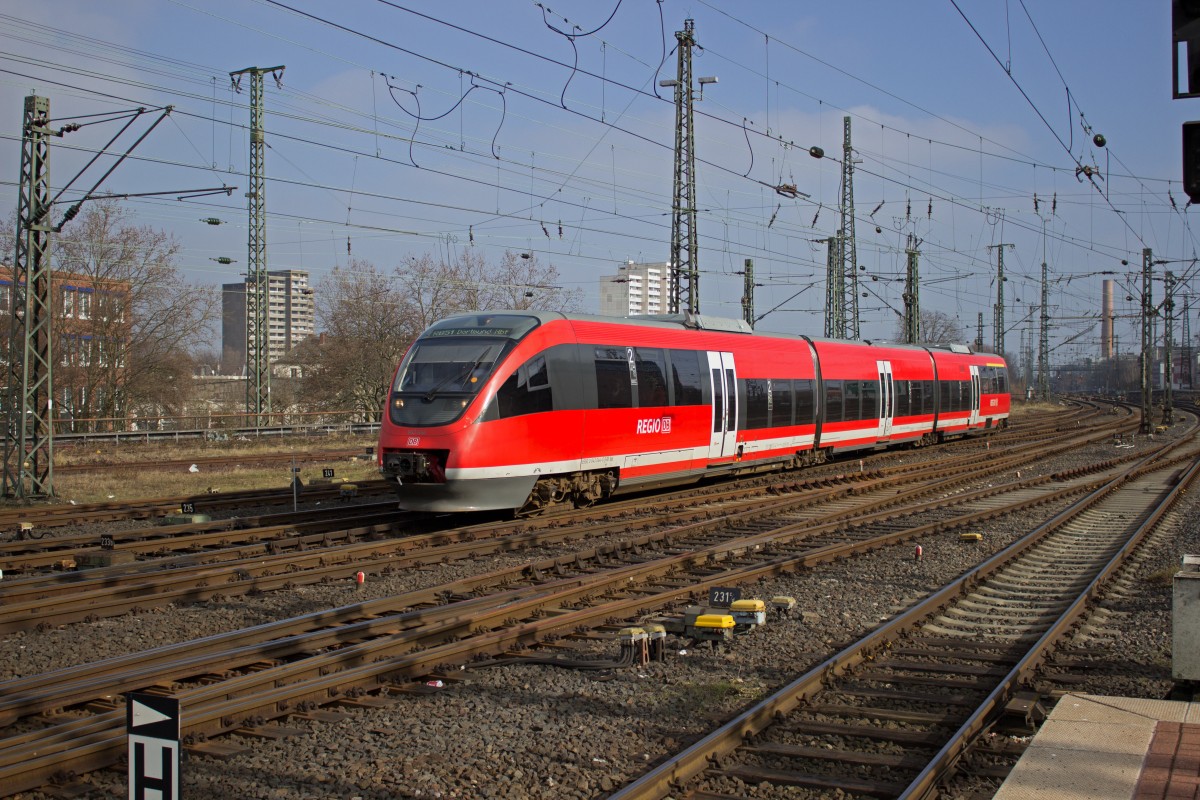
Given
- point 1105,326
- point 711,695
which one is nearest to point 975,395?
point 711,695

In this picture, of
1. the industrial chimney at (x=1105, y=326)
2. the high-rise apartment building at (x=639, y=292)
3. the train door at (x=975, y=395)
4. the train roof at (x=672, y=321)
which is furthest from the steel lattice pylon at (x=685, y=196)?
the high-rise apartment building at (x=639, y=292)

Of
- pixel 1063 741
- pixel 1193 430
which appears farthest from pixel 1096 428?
pixel 1063 741

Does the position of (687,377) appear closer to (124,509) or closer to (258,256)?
(124,509)

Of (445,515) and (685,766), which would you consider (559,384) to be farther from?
(685,766)

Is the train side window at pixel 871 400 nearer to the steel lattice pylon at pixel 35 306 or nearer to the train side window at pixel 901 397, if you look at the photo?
the train side window at pixel 901 397

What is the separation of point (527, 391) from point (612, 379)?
7.10 ft

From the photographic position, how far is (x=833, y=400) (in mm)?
24922

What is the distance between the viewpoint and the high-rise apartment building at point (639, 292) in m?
91.8

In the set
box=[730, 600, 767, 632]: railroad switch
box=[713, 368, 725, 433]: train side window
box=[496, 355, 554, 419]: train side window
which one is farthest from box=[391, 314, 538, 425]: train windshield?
box=[730, 600, 767, 632]: railroad switch

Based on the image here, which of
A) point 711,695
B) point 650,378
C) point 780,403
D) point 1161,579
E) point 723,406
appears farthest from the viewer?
point 780,403

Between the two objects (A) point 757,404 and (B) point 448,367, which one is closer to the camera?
(B) point 448,367

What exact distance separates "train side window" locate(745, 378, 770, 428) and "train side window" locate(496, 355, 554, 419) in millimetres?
6808

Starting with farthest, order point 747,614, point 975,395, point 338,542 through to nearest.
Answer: point 975,395 < point 338,542 < point 747,614

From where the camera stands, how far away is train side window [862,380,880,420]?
2684 cm
